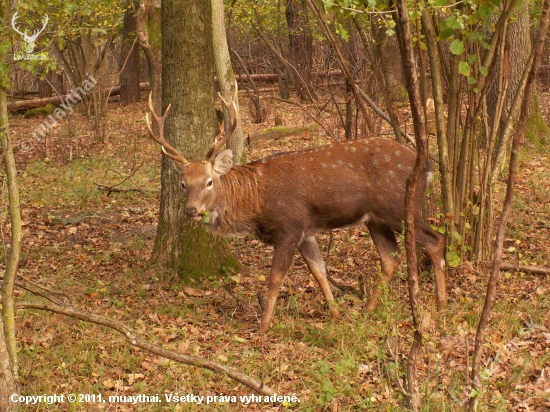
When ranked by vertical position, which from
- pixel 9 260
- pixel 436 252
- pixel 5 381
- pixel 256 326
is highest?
pixel 9 260

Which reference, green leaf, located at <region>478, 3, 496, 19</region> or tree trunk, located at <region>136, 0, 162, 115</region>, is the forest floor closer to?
green leaf, located at <region>478, 3, 496, 19</region>

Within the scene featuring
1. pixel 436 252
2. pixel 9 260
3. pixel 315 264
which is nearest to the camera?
pixel 9 260

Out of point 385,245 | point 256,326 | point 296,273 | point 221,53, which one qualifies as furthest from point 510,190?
point 221,53

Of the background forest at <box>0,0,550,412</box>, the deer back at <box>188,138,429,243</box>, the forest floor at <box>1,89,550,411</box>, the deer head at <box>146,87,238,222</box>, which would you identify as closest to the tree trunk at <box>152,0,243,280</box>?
the background forest at <box>0,0,550,412</box>

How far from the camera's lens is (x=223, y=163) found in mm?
7039

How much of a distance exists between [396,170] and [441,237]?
809mm

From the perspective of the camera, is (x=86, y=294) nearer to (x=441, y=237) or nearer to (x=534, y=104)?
(x=441, y=237)

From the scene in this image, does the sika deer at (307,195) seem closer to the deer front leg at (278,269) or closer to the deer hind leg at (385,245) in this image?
the deer front leg at (278,269)

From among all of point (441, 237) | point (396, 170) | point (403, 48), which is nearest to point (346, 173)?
point (396, 170)

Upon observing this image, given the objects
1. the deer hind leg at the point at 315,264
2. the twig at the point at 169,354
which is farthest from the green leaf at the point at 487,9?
the deer hind leg at the point at 315,264

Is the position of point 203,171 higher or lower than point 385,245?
higher

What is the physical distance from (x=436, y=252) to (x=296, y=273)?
1.83 m

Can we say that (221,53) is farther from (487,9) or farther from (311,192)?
(487,9)

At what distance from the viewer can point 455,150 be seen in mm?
7234
